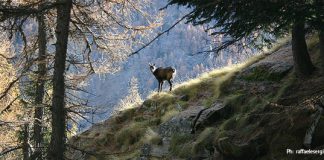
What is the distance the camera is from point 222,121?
36.9ft

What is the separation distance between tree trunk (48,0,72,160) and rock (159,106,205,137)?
17.7 feet

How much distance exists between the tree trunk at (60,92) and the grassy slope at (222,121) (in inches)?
22.4

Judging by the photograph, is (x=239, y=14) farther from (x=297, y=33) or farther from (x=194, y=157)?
(x=194, y=157)

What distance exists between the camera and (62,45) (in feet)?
26.4

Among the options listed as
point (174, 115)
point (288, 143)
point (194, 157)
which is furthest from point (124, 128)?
point (288, 143)

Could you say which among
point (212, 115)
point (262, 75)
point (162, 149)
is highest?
point (262, 75)

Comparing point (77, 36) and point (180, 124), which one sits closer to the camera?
point (77, 36)

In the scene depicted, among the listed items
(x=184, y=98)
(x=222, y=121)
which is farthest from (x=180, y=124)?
(x=184, y=98)

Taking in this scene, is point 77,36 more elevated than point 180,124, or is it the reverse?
point 77,36

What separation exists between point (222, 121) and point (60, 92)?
478 centimetres

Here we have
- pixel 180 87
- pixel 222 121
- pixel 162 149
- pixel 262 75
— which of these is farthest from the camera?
pixel 180 87

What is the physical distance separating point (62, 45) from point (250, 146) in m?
3.92

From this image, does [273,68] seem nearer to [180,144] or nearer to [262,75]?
[262,75]

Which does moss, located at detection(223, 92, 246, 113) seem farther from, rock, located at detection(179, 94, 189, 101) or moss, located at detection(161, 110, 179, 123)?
rock, located at detection(179, 94, 189, 101)
